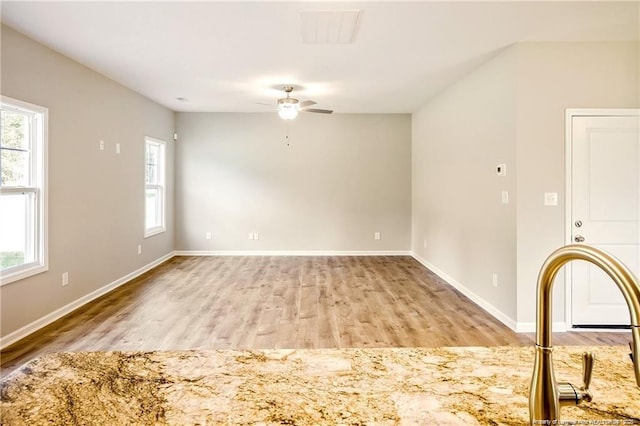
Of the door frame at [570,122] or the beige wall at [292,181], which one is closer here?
the door frame at [570,122]

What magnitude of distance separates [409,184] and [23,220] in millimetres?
6028

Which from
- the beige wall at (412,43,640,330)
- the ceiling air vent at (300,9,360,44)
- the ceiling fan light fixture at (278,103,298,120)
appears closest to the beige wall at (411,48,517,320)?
the beige wall at (412,43,640,330)

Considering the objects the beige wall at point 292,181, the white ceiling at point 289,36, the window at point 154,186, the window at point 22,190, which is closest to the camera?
the white ceiling at point 289,36

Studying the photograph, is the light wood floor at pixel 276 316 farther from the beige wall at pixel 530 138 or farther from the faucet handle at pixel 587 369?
the faucet handle at pixel 587 369

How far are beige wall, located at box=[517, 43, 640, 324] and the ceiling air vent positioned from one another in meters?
1.69

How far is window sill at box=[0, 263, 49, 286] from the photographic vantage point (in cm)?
314

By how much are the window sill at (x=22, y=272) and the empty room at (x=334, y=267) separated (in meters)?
0.06

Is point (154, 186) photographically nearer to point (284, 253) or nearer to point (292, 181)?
point (292, 181)

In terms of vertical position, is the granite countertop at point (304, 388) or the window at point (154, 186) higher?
the window at point (154, 186)

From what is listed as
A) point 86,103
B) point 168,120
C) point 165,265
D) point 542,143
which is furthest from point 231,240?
point 542,143

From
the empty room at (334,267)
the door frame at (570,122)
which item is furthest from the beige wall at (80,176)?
A: the door frame at (570,122)

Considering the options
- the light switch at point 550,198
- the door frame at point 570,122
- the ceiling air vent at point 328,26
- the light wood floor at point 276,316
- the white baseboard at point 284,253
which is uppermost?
the ceiling air vent at point 328,26

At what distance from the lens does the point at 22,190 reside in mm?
3408

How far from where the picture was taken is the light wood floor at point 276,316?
10.6 feet
